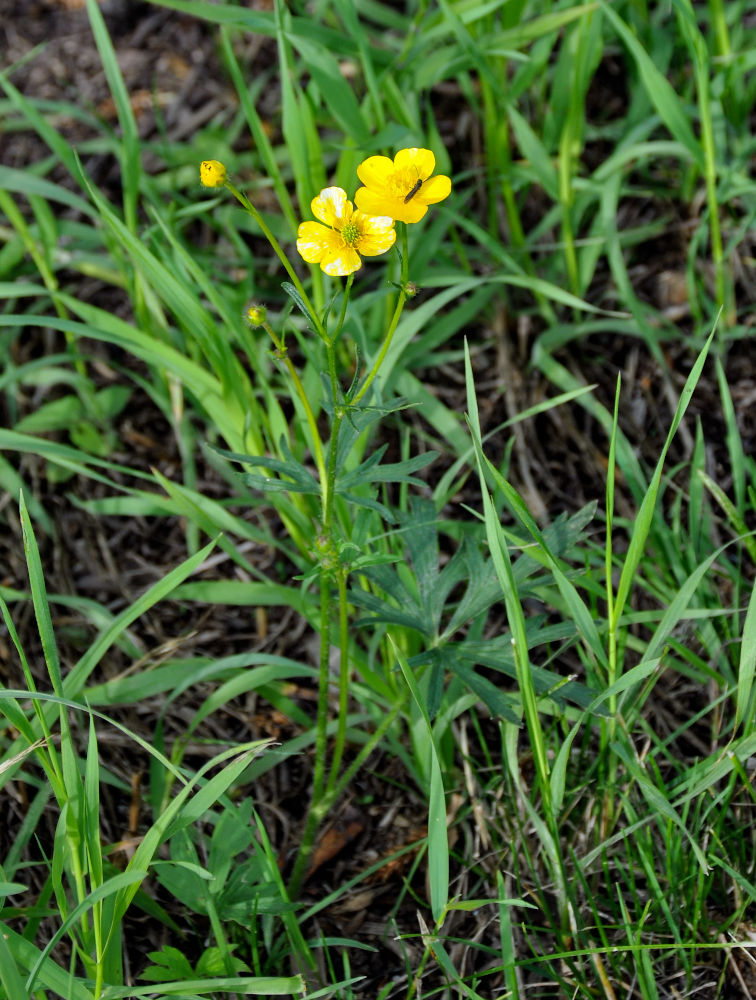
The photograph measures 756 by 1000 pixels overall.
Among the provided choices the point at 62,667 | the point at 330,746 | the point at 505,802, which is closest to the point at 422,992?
the point at 505,802

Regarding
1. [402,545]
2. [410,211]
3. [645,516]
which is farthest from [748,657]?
[410,211]

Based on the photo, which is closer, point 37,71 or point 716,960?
point 716,960

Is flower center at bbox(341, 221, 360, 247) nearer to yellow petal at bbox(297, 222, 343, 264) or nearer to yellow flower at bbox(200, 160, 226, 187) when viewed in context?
yellow petal at bbox(297, 222, 343, 264)

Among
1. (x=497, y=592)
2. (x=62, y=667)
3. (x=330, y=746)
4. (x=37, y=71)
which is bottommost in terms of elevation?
(x=330, y=746)

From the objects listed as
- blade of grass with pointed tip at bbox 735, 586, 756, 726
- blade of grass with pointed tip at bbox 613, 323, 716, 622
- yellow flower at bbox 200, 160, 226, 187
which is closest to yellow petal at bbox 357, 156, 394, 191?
yellow flower at bbox 200, 160, 226, 187

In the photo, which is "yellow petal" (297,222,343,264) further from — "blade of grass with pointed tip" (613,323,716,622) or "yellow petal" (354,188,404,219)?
"blade of grass with pointed tip" (613,323,716,622)

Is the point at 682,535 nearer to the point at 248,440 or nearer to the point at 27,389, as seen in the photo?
the point at 248,440

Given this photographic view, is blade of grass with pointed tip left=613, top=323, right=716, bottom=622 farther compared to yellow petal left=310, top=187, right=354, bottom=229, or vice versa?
blade of grass with pointed tip left=613, top=323, right=716, bottom=622

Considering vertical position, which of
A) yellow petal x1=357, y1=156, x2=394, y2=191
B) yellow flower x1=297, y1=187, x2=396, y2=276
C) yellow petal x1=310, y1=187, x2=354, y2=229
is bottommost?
yellow flower x1=297, y1=187, x2=396, y2=276

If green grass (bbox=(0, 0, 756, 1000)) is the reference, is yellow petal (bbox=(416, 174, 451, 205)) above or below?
above
